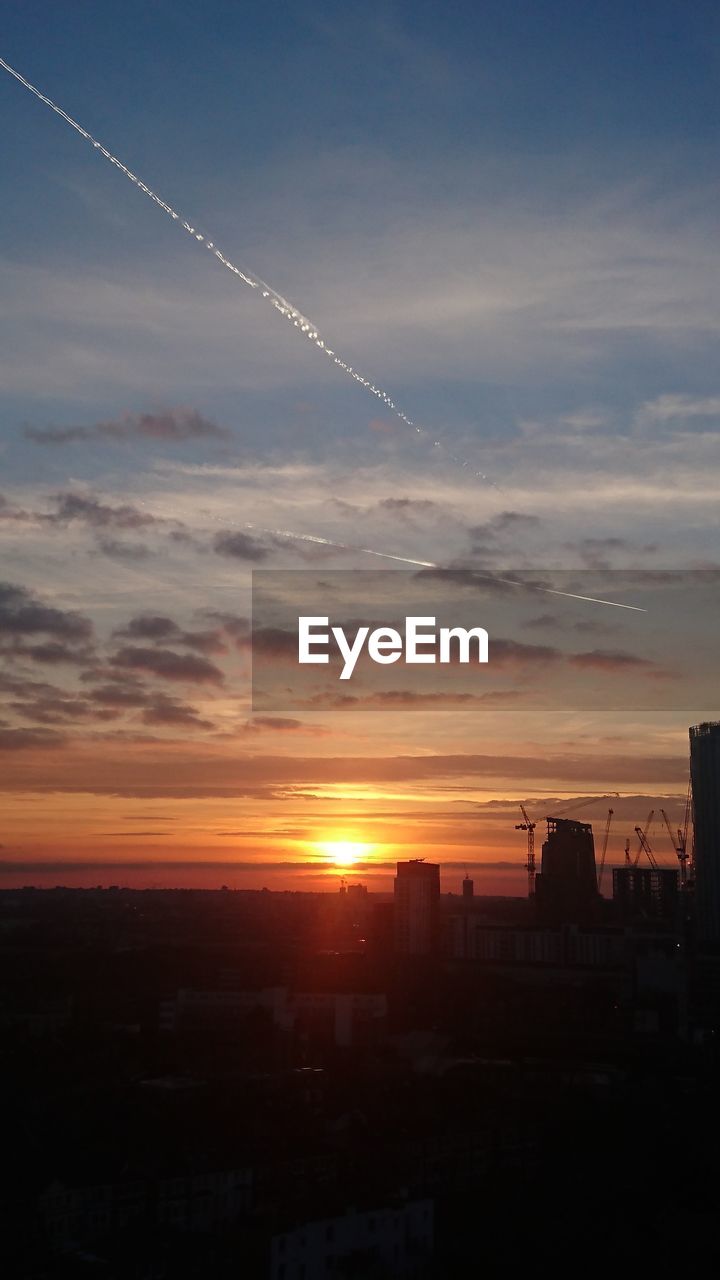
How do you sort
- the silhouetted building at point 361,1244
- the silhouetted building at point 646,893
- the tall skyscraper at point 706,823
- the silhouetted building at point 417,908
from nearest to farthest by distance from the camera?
the silhouetted building at point 361,1244
the tall skyscraper at point 706,823
the silhouetted building at point 417,908
the silhouetted building at point 646,893

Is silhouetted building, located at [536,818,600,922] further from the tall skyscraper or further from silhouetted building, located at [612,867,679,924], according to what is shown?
the tall skyscraper

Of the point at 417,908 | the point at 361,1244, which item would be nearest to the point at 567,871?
the point at 417,908

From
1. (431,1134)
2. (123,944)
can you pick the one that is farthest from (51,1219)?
(123,944)

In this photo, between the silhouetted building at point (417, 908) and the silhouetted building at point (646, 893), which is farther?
the silhouetted building at point (646, 893)

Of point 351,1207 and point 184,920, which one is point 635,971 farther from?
point 184,920

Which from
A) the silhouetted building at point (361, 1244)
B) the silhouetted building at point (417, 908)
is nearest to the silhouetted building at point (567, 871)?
the silhouetted building at point (417, 908)

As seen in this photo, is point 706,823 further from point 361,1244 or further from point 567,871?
point 361,1244

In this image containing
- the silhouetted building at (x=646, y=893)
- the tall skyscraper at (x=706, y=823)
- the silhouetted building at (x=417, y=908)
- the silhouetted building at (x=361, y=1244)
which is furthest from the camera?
the silhouetted building at (x=646, y=893)

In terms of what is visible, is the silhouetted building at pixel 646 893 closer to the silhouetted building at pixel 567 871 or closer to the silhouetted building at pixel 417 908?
the silhouetted building at pixel 567 871
